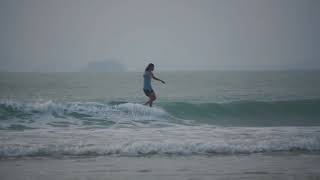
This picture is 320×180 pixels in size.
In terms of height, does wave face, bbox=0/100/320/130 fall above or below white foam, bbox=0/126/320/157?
above

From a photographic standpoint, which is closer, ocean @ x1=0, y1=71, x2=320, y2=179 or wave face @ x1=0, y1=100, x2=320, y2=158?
ocean @ x1=0, y1=71, x2=320, y2=179

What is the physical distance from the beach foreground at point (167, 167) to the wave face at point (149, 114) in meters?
5.09

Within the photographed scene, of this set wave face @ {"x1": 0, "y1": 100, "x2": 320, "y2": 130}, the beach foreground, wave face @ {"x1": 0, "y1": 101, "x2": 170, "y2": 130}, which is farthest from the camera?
wave face @ {"x1": 0, "y1": 100, "x2": 320, "y2": 130}

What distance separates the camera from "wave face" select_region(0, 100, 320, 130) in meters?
14.0

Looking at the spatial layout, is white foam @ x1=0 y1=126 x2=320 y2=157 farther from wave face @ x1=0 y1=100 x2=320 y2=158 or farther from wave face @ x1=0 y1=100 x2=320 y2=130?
wave face @ x1=0 y1=100 x2=320 y2=130

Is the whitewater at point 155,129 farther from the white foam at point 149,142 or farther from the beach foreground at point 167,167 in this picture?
the beach foreground at point 167,167

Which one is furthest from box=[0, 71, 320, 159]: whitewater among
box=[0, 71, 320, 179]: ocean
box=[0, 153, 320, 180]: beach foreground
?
box=[0, 153, 320, 180]: beach foreground

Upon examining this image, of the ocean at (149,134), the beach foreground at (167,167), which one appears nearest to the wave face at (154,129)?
the ocean at (149,134)

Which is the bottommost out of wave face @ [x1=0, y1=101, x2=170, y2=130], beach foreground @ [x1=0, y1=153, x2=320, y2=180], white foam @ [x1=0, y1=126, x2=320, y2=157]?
beach foreground @ [x1=0, y1=153, x2=320, y2=180]

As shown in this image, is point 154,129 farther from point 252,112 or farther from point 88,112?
point 252,112

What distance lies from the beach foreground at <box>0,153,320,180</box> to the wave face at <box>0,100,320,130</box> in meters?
5.09

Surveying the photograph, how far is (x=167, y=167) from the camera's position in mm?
7629

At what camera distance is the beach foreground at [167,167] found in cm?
700

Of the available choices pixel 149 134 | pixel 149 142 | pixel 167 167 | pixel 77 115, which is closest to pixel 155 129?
pixel 149 134
